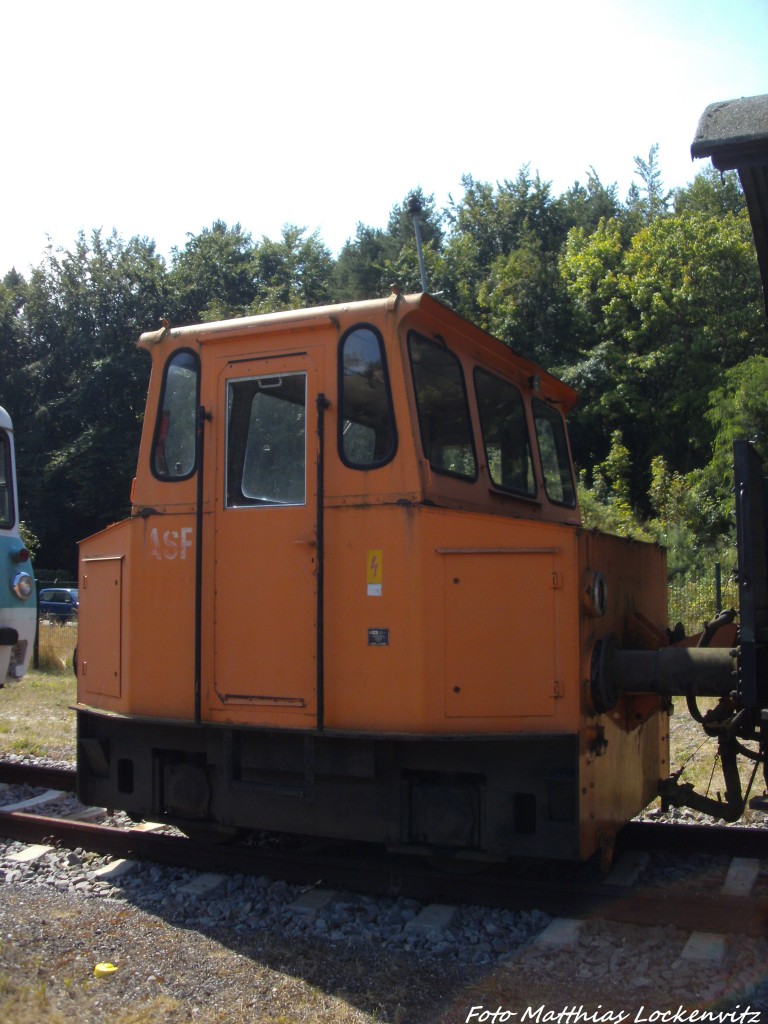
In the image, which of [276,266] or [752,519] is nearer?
[752,519]

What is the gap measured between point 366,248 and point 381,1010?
5293cm

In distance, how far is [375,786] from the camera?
5.03 metres

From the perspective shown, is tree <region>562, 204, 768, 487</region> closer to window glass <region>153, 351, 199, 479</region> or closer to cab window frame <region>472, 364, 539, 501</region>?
cab window frame <region>472, 364, 539, 501</region>

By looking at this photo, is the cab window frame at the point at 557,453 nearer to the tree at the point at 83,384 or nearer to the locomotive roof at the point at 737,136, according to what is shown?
the locomotive roof at the point at 737,136

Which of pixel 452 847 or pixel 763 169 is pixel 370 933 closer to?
pixel 452 847

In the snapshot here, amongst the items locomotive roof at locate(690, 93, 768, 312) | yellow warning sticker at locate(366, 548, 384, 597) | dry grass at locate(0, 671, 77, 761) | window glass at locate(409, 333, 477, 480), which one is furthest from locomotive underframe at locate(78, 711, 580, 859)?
dry grass at locate(0, 671, 77, 761)

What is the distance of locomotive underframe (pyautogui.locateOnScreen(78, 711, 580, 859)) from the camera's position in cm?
470

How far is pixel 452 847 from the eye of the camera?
Result: 16.2 ft

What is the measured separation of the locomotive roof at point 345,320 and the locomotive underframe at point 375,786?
2120 millimetres

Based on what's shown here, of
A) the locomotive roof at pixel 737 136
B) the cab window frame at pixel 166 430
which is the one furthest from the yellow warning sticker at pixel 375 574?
the locomotive roof at pixel 737 136

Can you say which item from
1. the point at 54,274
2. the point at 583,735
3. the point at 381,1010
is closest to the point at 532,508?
the point at 583,735

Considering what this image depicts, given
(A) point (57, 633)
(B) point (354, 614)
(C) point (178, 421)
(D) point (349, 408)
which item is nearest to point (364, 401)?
(D) point (349, 408)
